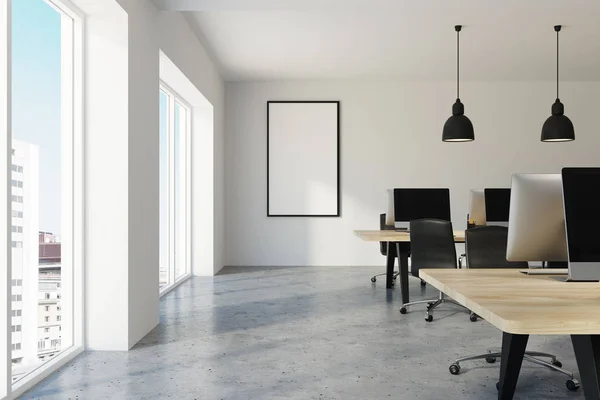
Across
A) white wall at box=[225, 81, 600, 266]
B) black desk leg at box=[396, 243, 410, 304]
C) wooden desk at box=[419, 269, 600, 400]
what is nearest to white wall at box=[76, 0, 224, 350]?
wooden desk at box=[419, 269, 600, 400]

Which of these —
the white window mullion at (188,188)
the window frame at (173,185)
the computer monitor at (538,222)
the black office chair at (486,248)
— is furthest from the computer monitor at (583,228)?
the white window mullion at (188,188)

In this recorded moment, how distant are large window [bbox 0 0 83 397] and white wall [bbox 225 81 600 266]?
5.86 meters

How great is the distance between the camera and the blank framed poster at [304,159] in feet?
33.1

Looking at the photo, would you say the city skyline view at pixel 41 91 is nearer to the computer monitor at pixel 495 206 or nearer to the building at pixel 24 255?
the building at pixel 24 255

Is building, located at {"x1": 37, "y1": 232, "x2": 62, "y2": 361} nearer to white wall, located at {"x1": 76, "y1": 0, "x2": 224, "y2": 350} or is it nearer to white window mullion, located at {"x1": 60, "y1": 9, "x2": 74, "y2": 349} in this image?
white window mullion, located at {"x1": 60, "y1": 9, "x2": 74, "y2": 349}

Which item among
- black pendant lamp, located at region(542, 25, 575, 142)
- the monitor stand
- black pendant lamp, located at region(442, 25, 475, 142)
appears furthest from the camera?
black pendant lamp, located at region(542, 25, 575, 142)

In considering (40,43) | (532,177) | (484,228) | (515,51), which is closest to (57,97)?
(40,43)

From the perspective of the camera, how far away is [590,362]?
2248 millimetres

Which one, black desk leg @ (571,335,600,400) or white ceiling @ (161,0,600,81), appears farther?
white ceiling @ (161,0,600,81)

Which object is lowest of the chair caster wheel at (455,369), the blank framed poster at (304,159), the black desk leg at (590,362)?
the chair caster wheel at (455,369)

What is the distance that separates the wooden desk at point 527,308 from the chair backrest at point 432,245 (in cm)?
239

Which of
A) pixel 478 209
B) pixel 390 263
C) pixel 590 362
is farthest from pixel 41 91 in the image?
pixel 478 209

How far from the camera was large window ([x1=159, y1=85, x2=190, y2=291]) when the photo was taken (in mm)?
7324

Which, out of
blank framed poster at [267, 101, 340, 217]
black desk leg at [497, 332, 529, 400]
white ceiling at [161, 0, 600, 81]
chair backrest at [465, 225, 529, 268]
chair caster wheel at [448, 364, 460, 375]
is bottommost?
chair caster wheel at [448, 364, 460, 375]
